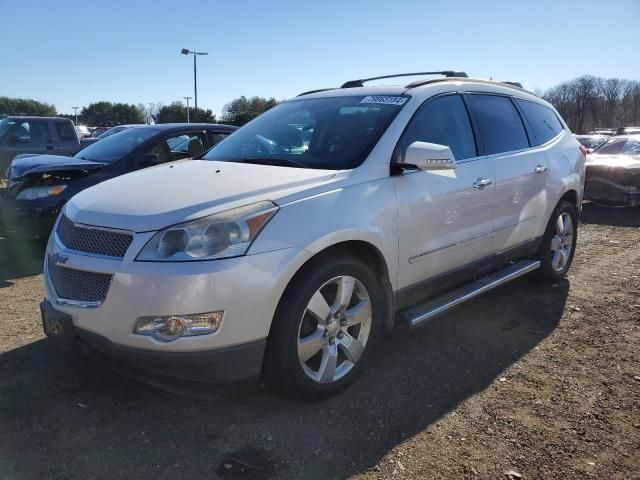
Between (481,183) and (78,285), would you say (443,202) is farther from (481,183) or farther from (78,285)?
(78,285)

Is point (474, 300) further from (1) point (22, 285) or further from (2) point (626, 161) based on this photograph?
(2) point (626, 161)

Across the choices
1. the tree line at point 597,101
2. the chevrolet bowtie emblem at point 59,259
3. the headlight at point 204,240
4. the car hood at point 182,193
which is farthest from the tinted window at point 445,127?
the tree line at point 597,101

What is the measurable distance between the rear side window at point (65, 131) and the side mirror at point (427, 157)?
1085 cm

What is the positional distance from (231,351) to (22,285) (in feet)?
11.7

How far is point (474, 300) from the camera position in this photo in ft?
15.8

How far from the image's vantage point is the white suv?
2467 millimetres

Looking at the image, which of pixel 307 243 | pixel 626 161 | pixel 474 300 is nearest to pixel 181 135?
pixel 474 300

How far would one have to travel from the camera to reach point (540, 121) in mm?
5004

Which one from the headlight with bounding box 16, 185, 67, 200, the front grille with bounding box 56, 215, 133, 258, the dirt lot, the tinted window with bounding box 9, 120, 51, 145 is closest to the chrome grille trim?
the front grille with bounding box 56, 215, 133, 258

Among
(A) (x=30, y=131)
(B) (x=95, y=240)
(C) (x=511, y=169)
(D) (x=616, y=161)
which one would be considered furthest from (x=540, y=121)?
(A) (x=30, y=131)

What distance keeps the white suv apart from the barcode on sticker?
0.01 meters

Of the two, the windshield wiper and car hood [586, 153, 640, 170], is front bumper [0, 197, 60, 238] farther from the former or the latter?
car hood [586, 153, 640, 170]

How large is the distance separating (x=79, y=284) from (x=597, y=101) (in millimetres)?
105485

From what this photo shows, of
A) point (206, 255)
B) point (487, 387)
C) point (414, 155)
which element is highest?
point (414, 155)
